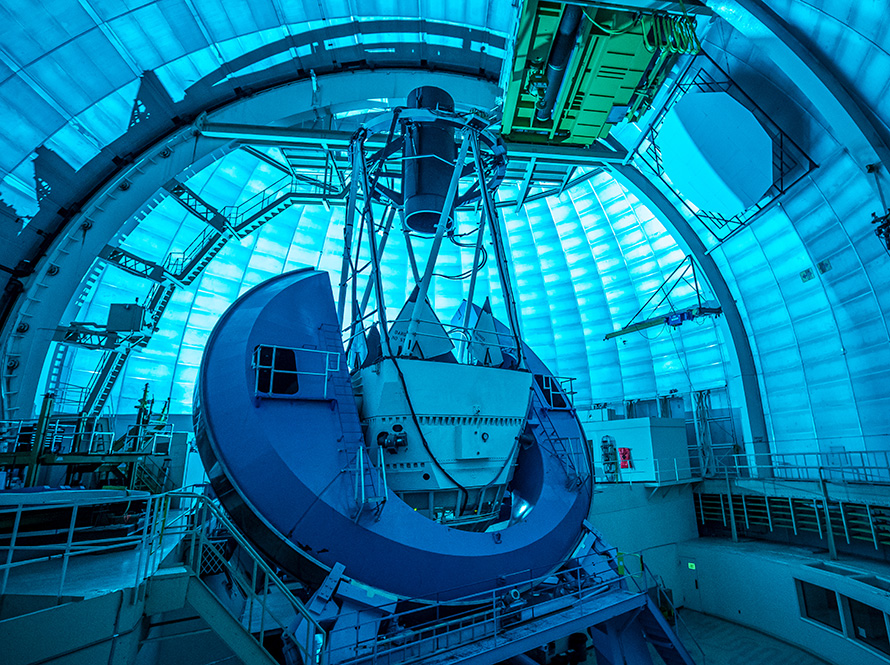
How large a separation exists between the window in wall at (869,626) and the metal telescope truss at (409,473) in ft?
23.3

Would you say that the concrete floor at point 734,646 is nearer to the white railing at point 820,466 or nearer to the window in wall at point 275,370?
the white railing at point 820,466

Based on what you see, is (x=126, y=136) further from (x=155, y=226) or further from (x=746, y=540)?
(x=746, y=540)

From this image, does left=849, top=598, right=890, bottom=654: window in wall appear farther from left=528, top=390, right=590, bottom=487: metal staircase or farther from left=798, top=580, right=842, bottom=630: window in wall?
left=528, top=390, right=590, bottom=487: metal staircase

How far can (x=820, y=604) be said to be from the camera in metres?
13.8

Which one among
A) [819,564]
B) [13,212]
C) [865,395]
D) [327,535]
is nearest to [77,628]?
[327,535]

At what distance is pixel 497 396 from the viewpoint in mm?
8984

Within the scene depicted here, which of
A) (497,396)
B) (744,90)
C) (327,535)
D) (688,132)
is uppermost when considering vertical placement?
(744,90)

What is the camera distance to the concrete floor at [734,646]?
13273mm

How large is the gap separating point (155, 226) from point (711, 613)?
2512 cm

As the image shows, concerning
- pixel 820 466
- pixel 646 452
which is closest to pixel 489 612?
pixel 646 452

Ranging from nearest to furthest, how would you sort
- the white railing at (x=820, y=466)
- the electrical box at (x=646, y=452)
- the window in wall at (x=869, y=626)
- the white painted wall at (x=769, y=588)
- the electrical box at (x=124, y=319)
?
the window in wall at (x=869, y=626) < the white painted wall at (x=769, y=588) < the white railing at (x=820, y=466) < the electrical box at (x=124, y=319) < the electrical box at (x=646, y=452)

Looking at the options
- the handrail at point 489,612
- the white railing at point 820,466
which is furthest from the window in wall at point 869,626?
the handrail at point 489,612

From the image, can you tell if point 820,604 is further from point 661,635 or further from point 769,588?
point 661,635

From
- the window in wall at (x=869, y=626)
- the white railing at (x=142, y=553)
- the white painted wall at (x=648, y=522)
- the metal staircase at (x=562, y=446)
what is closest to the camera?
the white railing at (x=142, y=553)
